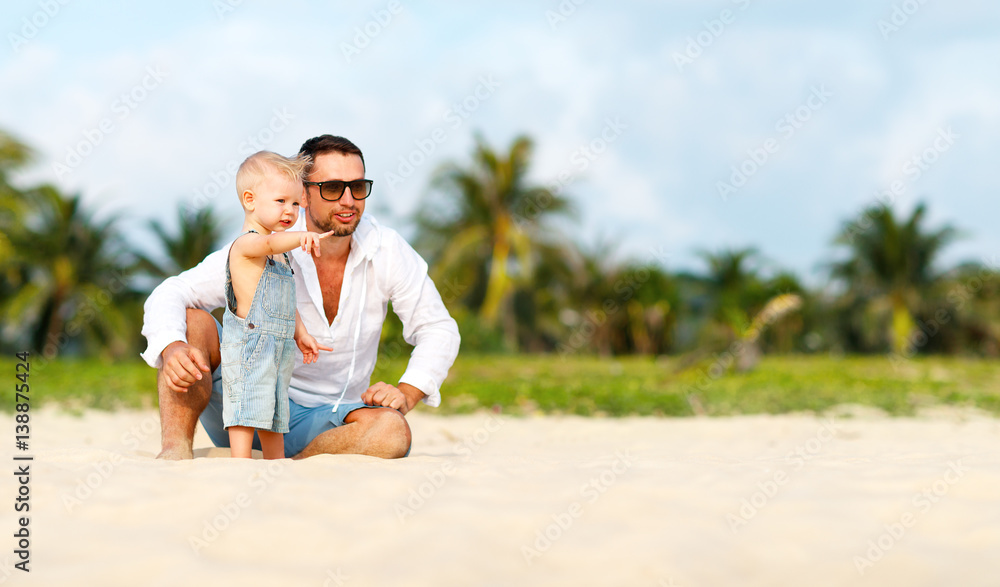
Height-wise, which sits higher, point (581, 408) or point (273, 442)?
point (273, 442)

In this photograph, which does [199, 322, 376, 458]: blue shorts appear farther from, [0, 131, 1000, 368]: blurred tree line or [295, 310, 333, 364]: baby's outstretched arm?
[0, 131, 1000, 368]: blurred tree line

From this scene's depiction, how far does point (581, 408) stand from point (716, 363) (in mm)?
4532

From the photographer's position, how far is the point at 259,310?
112 inches

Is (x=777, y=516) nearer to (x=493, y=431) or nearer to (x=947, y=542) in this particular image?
(x=947, y=542)

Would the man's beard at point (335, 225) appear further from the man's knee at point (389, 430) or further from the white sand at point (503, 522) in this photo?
the white sand at point (503, 522)

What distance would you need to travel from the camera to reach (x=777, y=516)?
2160 mm

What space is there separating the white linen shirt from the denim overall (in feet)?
0.84

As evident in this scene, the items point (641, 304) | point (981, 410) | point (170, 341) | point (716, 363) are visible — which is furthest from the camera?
point (641, 304)

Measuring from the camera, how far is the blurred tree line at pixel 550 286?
64.9 ft

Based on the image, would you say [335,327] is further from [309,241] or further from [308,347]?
[309,241]

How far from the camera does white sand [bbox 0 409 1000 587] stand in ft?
5.96

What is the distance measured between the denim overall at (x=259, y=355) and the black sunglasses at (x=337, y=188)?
34 cm

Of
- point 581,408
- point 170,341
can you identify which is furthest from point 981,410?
point 170,341

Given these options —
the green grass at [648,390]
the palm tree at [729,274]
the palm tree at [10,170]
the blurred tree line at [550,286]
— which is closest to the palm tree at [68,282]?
the blurred tree line at [550,286]
